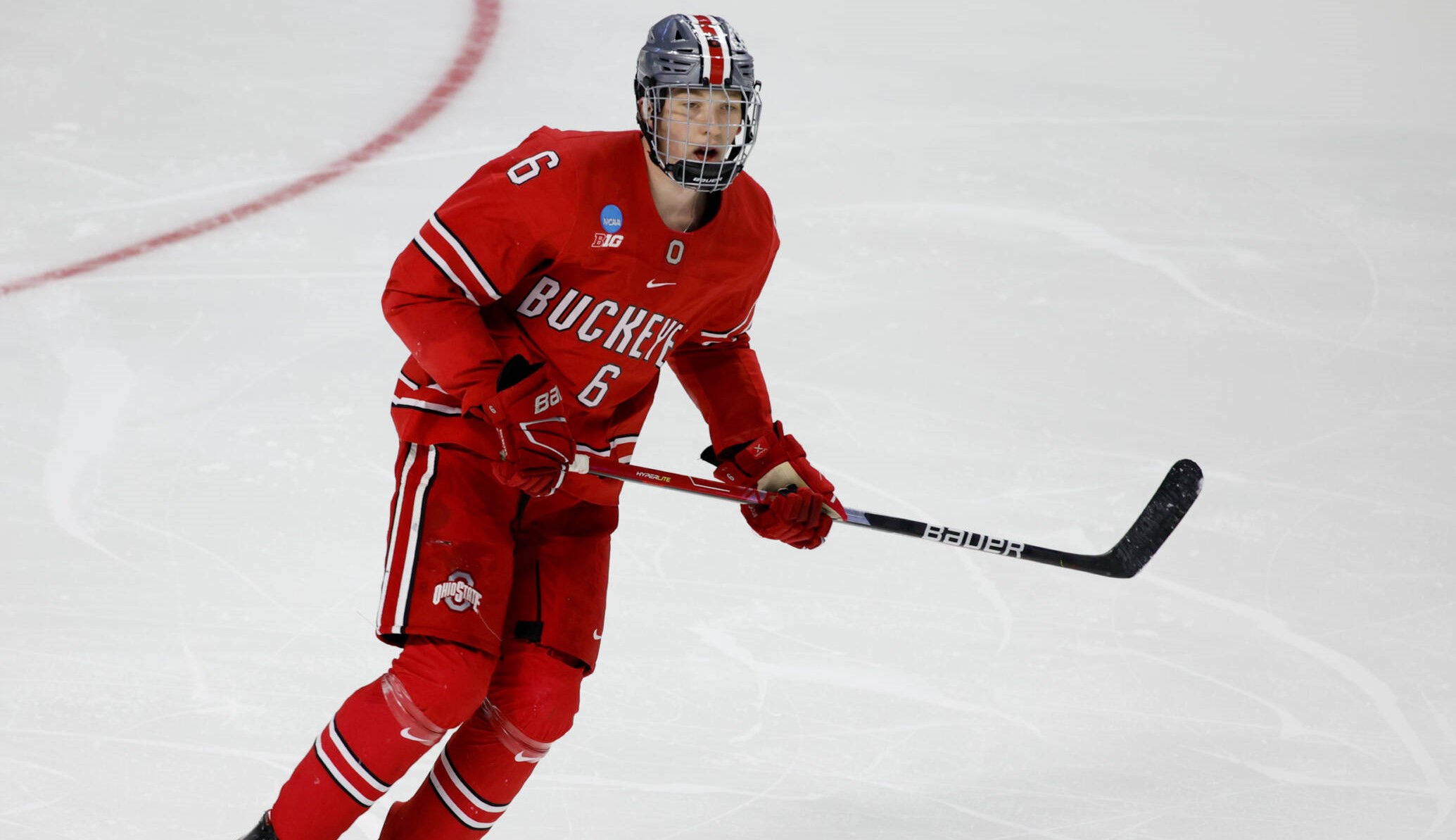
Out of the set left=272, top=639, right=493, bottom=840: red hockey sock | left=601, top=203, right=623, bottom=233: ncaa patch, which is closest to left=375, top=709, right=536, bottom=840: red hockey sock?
left=272, top=639, right=493, bottom=840: red hockey sock

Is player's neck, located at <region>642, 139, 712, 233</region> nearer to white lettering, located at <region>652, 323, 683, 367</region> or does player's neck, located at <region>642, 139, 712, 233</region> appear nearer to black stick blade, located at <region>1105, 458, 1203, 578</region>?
white lettering, located at <region>652, 323, 683, 367</region>

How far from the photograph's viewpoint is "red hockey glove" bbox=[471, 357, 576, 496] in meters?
2.17

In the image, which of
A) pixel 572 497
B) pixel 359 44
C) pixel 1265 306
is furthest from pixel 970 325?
pixel 359 44

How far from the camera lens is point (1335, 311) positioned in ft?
14.3

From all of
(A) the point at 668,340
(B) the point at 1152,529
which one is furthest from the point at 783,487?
(B) the point at 1152,529

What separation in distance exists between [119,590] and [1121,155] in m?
3.38

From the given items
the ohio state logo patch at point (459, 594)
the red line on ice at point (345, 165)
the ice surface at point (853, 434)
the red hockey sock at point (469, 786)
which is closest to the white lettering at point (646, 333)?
the ohio state logo patch at point (459, 594)

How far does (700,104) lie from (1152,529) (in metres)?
1.14

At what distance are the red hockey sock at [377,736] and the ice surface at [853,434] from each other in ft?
1.56

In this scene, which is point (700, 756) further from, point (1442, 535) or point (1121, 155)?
point (1121, 155)

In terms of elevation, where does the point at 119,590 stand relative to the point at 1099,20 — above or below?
below

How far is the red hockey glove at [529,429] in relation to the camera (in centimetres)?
217

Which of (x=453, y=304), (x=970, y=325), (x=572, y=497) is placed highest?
(x=453, y=304)

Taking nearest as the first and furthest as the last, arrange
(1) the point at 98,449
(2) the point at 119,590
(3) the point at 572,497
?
(3) the point at 572,497 < (2) the point at 119,590 < (1) the point at 98,449
